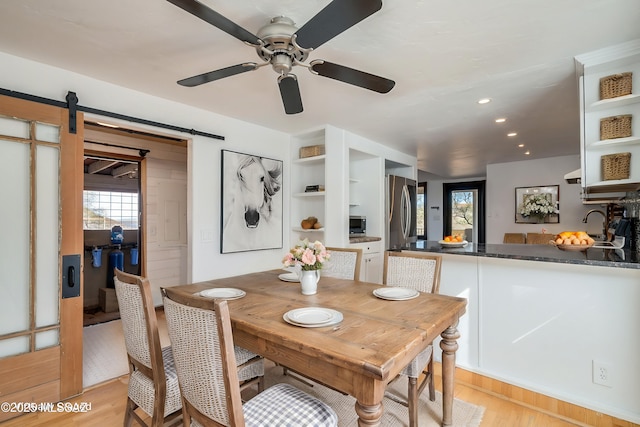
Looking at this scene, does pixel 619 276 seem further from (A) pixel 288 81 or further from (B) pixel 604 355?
(A) pixel 288 81

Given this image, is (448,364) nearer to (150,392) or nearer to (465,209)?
(150,392)

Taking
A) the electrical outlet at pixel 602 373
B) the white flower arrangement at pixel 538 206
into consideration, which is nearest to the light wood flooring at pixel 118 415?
the electrical outlet at pixel 602 373

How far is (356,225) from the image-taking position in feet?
13.6

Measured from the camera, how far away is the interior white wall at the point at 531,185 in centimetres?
530

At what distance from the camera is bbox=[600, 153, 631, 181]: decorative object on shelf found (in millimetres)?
1990

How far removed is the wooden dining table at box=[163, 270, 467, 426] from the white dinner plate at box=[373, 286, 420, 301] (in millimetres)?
35

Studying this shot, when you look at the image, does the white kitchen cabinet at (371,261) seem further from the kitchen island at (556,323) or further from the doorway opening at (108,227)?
the doorway opening at (108,227)

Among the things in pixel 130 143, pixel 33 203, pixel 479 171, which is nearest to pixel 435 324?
pixel 33 203

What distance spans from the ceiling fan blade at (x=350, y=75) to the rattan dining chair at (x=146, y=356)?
134 cm

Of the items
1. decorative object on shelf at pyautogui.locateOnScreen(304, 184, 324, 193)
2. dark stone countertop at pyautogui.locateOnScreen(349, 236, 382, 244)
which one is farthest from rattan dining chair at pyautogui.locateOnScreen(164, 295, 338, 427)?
decorative object on shelf at pyautogui.locateOnScreen(304, 184, 324, 193)

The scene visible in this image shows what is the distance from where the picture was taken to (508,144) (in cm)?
448

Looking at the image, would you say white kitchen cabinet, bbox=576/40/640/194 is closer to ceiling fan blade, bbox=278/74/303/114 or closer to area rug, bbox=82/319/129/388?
ceiling fan blade, bbox=278/74/303/114

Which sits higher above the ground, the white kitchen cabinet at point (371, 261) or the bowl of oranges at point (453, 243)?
the bowl of oranges at point (453, 243)

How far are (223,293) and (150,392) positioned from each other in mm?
566
